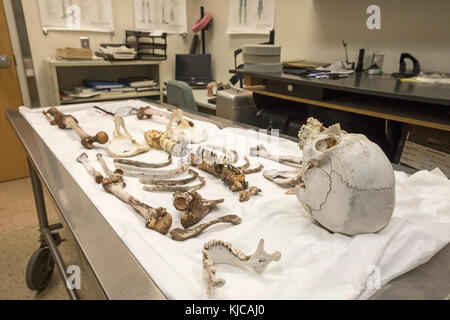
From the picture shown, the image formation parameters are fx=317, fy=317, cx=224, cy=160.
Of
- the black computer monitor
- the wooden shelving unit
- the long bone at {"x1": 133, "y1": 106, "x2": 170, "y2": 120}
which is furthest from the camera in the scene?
the black computer monitor

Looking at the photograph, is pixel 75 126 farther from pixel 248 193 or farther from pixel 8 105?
pixel 8 105

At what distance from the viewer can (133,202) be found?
0.87 m

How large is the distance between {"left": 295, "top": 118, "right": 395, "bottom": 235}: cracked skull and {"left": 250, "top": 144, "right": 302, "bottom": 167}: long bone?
17.7 inches

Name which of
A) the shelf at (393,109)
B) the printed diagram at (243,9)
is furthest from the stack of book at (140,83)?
the shelf at (393,109)

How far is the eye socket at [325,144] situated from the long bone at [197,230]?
0.27 meters

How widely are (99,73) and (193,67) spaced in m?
1.04

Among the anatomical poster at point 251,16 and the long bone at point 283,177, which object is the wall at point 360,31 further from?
the long bone at point 283,177

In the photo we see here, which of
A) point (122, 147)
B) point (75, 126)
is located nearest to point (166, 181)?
point (122, 147)

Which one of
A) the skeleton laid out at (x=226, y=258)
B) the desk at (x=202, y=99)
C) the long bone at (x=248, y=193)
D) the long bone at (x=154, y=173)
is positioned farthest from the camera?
the desk at (x=202, y=99)

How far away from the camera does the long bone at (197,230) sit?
2.45 feet

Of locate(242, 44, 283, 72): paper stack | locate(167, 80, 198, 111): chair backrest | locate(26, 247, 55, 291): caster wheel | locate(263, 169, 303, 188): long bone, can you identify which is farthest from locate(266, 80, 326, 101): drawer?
locate(26, 247, 55, 291): caster wheel

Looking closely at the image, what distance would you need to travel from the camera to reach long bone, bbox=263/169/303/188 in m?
1.03

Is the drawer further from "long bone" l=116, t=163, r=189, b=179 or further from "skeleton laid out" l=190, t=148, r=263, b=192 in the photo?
"long bone" l=116, t=163, r=189, b=179
